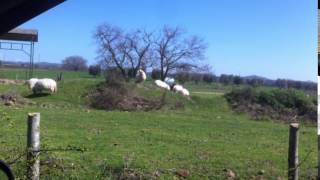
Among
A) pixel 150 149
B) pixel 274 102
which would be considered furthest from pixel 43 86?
pixel 150 149

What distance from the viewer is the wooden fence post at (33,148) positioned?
6.71 meters

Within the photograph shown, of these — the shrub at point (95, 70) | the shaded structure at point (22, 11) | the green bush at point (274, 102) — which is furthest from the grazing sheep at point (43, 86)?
the shaded structure at point (22, 11)

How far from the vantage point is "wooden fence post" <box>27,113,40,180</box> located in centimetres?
671

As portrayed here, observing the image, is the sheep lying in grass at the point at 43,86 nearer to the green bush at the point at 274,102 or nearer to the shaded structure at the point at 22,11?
the green bush at the point at 274,102

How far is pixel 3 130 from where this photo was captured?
12.7m

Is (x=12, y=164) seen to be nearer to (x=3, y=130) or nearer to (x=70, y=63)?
(x=3, y=130)

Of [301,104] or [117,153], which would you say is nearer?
[117,153]

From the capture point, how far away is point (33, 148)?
6.75 m

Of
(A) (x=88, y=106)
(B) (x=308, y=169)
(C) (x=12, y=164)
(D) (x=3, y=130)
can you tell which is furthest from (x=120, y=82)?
(C) (x=12, y=164)

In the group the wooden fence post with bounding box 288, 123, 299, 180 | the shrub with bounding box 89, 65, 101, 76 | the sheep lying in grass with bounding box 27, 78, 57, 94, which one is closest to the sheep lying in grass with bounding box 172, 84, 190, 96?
the sheep lying in grass with bounding box 27, 78, 57, 94

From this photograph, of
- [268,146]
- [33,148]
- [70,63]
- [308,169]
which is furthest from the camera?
[70,63]

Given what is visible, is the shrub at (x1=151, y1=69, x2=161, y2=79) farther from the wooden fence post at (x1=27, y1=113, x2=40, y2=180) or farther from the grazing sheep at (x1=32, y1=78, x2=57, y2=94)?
the wooden fence post at (x1=27, y1=113, x2=40, y2=180)

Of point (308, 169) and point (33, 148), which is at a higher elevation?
point (33, 148)

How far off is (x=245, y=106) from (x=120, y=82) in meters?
6.69
